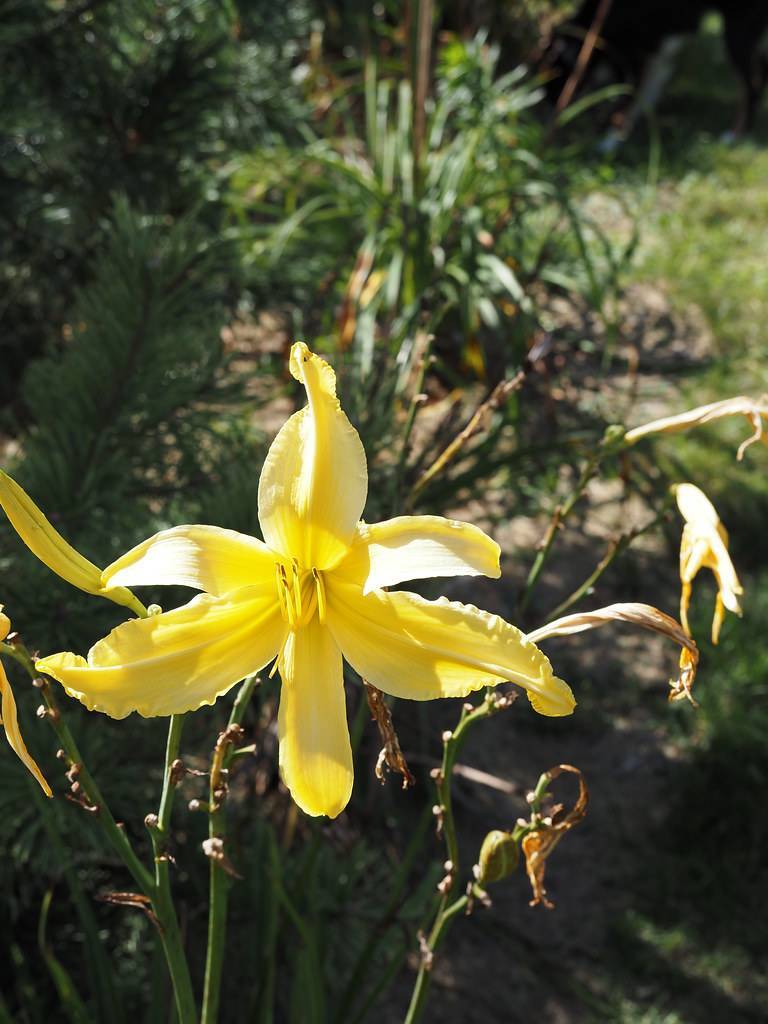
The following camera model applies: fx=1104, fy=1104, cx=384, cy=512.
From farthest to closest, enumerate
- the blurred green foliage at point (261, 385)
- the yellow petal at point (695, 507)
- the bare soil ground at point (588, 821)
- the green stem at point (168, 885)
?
the bare soil ground at point (588, 821) < the blurred green foliage at point (261, 385) < the yellow petal at point (695, 507) < the green stem at point (168, 885)

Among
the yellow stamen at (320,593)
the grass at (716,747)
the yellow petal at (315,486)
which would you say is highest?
the yellow petal at (315,486)

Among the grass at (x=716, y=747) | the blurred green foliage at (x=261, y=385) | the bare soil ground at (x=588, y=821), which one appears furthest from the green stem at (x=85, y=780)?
the grass at (x=716, y=747)

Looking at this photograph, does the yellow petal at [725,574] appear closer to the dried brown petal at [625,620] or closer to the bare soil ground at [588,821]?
the dried brown petal at [625,620]

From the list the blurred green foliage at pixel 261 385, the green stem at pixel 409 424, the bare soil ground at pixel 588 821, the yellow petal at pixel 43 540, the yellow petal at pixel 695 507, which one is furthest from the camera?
the bare soil ground at pixel 588 821

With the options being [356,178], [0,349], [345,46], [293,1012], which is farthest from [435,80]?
[293,1012]

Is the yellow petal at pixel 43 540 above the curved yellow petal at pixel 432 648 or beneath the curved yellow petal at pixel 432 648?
above

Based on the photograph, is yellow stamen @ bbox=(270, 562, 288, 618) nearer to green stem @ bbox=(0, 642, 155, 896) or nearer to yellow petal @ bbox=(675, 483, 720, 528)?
green stem @ bbox=(0, 642, 155, 896)

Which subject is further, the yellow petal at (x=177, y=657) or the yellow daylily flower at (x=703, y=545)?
the yellow daylily flower at (x=703, y=545)
